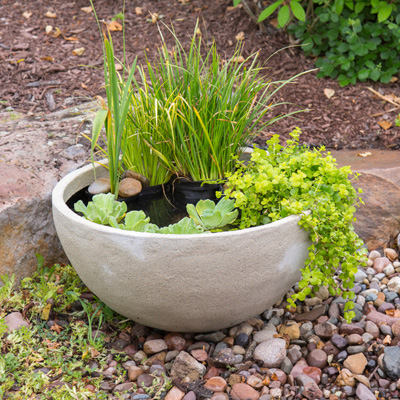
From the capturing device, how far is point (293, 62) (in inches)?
156

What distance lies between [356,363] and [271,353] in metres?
0.31

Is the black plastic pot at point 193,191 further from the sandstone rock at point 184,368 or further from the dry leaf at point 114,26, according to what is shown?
the dry leaf at point 114,26

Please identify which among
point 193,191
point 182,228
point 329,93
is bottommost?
point 329,93

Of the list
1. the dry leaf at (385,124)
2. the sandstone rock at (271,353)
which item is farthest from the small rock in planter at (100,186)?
the dry leaf at (385,124)

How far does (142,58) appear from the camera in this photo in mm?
4059

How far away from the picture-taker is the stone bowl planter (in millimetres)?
1673

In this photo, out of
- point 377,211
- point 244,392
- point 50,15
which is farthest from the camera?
point 50,15

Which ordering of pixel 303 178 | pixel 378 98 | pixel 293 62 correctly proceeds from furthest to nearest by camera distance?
pixel 293 62 → pixel 378 98 → pixel 303 178

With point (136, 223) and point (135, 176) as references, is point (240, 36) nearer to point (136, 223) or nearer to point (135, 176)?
point (135, 176)

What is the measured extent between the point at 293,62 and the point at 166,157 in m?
2.09

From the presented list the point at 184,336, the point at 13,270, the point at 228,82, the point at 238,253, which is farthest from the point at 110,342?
the point at 228,82

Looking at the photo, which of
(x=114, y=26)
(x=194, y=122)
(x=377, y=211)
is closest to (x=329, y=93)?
(x=377, y=211)

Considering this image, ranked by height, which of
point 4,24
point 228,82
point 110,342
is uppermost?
point 228,82

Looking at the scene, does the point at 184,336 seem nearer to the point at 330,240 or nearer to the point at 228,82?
the point at 330,240
